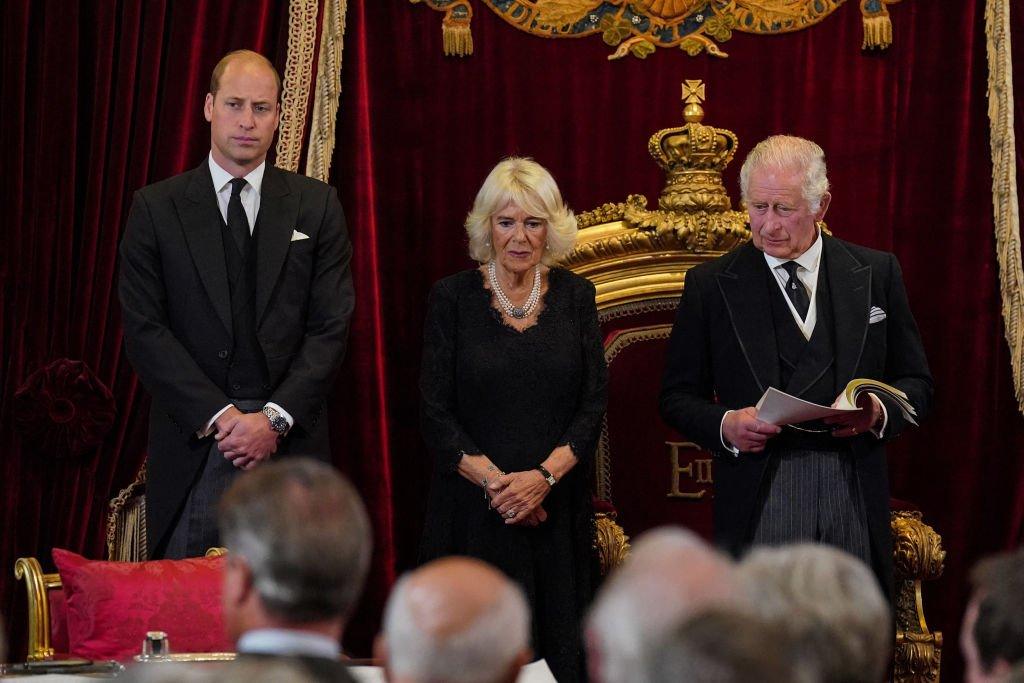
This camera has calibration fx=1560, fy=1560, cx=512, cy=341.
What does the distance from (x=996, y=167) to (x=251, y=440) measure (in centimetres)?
248

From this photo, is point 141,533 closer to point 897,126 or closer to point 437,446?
point 437,446

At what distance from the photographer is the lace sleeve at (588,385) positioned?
13.3ft

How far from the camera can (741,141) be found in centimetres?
488

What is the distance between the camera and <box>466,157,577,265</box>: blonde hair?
13.6 ft

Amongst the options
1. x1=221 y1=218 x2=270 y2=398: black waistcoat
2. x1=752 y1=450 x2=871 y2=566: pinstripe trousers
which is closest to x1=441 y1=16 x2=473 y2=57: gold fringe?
x1=221 y1=218 x2=270 y2=398: black waistcoat

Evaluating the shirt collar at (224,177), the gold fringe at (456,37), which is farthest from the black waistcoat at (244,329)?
the gold fringe at (456,37)

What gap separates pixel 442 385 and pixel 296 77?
1.15 m

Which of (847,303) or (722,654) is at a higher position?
(847,303)

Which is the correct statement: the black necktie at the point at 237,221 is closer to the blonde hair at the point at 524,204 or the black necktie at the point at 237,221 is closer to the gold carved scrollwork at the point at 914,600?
the blonde hair at the point at 524,204

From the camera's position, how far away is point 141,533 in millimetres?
4508

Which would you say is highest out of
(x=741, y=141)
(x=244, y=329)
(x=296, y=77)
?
(x=296, y=77)

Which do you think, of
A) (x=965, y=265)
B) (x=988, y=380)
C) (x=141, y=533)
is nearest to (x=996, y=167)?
(x=965, y=265)

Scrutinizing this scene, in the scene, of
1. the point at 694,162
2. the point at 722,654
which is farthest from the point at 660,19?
the point at 722,654

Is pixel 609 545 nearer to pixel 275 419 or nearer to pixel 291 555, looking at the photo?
pixel 275 419
